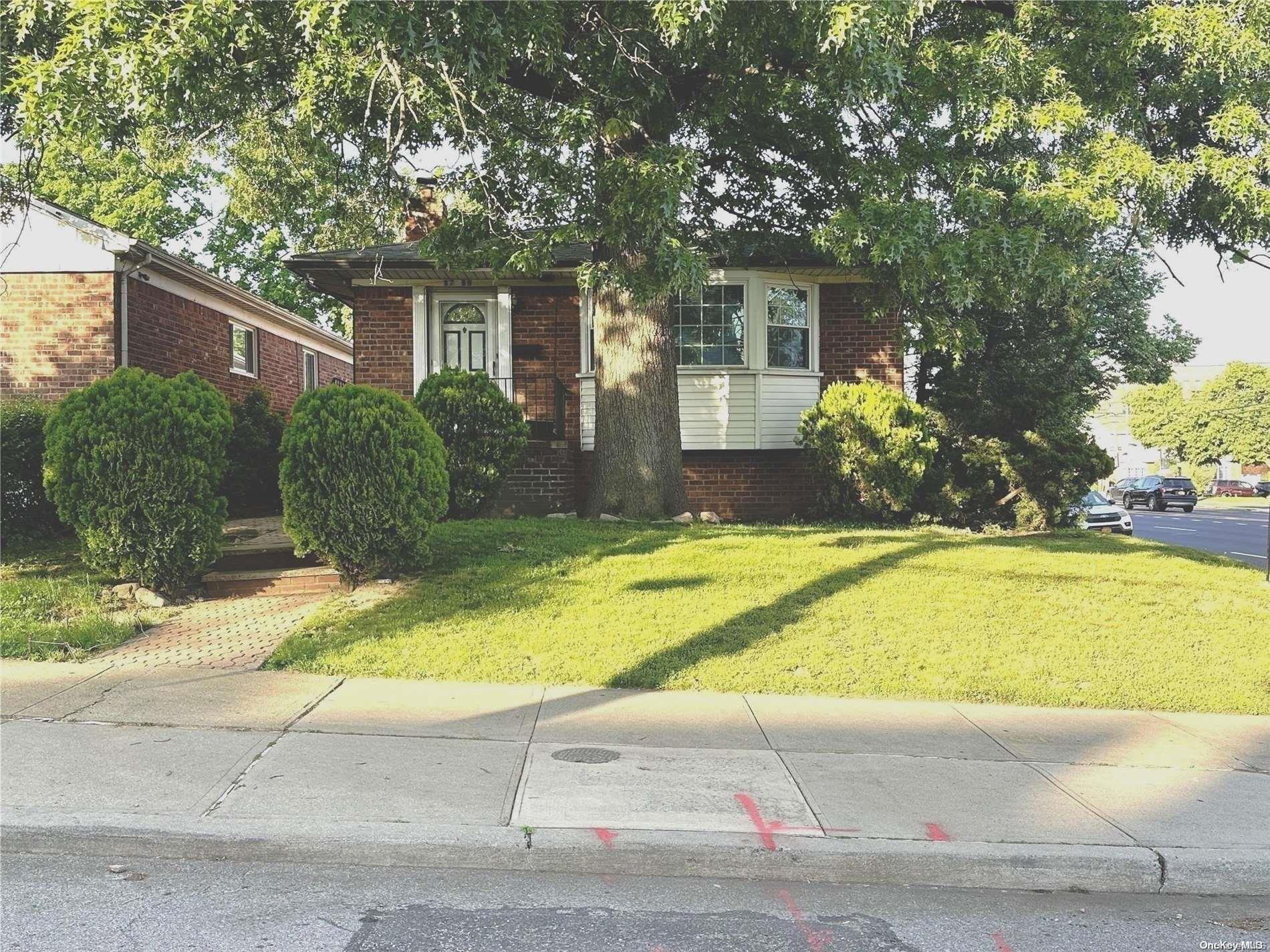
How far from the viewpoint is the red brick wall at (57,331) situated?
14586 mm

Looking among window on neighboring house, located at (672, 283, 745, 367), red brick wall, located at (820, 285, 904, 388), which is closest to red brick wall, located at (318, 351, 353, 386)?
window on neighboring house, located at (672, 283, 745, 367)

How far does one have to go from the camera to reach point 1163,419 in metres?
72.9

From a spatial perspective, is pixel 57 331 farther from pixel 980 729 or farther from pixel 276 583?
pixel 980 729

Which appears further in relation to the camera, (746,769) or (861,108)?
(861,108)

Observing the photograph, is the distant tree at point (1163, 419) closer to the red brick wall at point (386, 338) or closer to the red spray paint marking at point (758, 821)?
the red brick wall at point (386, 338)

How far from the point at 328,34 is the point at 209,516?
13.2 ft

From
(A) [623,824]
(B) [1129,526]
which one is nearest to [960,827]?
(A) [623,824]

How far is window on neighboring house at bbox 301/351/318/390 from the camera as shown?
23.3 metres

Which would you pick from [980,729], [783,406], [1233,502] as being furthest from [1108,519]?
[1233,502]

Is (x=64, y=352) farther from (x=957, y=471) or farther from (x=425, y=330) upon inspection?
(x=957, y=471)

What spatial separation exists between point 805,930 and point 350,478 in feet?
19.0

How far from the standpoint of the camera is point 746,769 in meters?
5.27

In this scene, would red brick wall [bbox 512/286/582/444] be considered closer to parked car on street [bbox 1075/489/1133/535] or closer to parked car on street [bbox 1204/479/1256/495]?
parked car on street [bbox 1075/489/1133/535]

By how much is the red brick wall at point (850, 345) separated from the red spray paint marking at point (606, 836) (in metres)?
12.3
